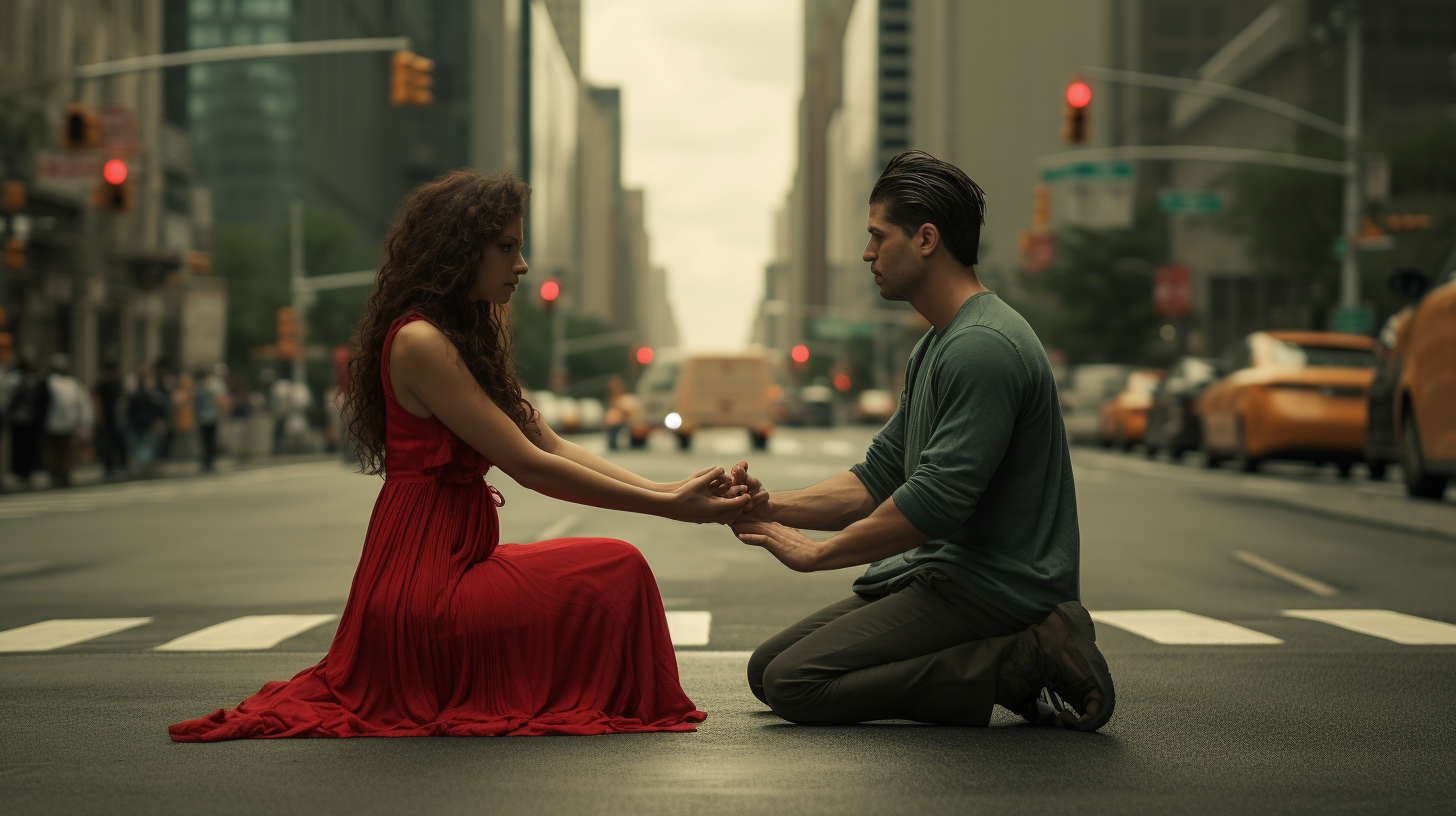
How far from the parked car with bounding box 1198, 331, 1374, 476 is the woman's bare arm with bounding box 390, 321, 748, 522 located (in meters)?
15.9

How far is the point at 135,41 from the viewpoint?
43188mm

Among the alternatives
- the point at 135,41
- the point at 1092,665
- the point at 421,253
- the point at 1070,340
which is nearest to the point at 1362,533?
the point at 1092,665

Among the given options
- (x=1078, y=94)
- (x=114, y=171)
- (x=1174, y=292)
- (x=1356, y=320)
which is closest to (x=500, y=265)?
(x=114, y=171)

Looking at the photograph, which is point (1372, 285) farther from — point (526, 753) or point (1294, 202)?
point (526, 753)

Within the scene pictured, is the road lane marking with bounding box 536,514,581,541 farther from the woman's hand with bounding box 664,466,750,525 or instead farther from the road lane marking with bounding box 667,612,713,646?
the woman's hand with bounding box 664,466,750,525

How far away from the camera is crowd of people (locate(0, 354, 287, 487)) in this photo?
22.5 m

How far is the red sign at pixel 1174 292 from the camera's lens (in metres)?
51.3

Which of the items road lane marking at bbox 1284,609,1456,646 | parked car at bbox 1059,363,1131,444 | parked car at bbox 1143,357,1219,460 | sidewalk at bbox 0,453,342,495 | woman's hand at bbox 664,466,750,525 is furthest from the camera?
parked car at bbox 1059,363,1131,444

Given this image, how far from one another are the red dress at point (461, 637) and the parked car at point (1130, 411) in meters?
25.6

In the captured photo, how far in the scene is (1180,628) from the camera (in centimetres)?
752

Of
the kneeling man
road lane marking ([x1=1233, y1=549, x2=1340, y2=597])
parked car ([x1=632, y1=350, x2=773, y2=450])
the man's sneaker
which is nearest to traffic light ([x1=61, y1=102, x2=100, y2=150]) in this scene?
road lane marking ([x1=1233, y1=549, x2=1340, y2=597])

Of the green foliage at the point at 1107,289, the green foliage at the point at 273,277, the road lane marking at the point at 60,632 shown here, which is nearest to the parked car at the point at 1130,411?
the road lane marking at the point at 60,632

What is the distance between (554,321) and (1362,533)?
9552cm

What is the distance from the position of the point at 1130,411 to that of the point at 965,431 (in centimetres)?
2688
